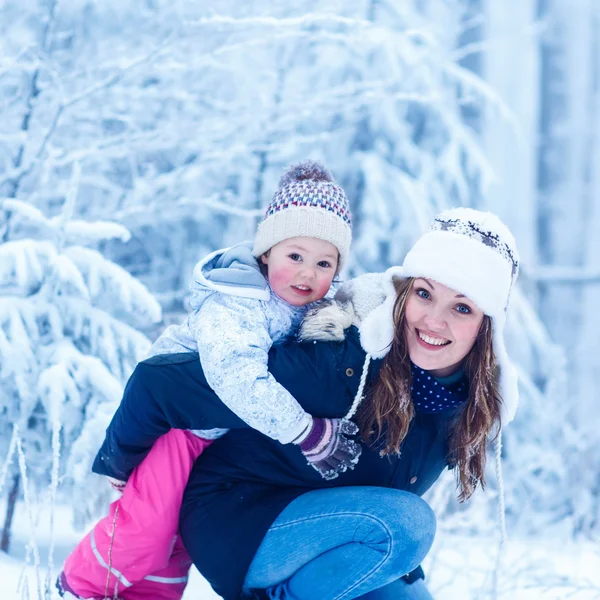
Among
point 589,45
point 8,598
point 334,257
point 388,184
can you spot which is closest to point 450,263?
point 334,257

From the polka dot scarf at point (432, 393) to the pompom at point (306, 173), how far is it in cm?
69

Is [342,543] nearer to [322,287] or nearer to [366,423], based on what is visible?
[366,423]

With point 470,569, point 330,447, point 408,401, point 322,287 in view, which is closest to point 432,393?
point 408,401

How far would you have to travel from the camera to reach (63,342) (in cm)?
293

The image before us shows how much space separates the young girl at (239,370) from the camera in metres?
1.78

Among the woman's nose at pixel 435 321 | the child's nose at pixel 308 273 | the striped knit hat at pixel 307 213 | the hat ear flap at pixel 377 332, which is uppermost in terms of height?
the striped knit hat at pixel 307 213

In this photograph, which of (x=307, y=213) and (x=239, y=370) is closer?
(x=239, y=370)

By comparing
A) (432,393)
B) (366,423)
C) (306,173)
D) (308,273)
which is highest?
(306,173)

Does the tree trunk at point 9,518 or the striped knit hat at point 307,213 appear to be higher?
the striped knit hat at point 307,213

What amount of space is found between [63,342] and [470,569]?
1.95 meters

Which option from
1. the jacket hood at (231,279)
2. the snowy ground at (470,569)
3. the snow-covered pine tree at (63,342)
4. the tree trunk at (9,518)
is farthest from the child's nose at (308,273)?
the tree trunk at (9,518)

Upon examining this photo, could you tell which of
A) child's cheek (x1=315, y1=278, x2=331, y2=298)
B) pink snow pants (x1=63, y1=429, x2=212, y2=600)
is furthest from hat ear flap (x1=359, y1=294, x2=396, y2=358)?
pink snow pants (x1=63, y1=429, x2=212, y2=600)

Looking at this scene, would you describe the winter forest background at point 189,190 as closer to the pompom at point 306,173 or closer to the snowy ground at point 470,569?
the snowy ground at point 470,569

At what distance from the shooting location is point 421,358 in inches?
75.6
